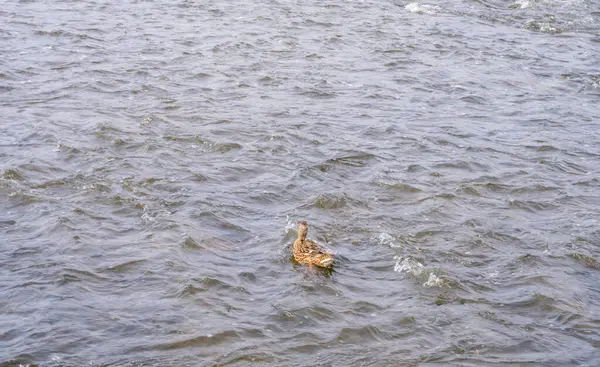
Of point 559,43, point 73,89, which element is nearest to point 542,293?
point 73,89

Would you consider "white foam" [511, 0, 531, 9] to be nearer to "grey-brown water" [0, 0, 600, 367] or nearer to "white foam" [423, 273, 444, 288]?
"grey-brown water" [0, 0, 600, 367]

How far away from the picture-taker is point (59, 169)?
12.5 meters

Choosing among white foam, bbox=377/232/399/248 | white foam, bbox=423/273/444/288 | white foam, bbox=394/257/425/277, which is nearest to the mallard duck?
white foam, bbox=394/257/425/277

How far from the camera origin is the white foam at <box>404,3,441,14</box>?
23250 mm

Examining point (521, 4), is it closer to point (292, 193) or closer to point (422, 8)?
point (422, 8)

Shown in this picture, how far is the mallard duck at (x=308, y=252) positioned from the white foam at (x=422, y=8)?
1448 centimetres

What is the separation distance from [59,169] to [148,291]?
12.5 feet

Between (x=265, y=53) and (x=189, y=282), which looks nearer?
(x=189, y=282)

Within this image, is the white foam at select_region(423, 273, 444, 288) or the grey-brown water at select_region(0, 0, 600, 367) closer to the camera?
the grey-brown water at select_region(0, 0, 600, 367)

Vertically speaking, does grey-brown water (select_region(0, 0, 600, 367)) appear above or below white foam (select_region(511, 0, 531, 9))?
below

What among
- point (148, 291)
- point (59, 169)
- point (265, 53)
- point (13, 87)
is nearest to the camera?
point (148, 291)

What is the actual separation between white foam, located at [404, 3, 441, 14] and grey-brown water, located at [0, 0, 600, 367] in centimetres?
246

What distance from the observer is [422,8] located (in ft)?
77.2

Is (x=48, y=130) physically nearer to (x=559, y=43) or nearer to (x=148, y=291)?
(x=148, y=291)
